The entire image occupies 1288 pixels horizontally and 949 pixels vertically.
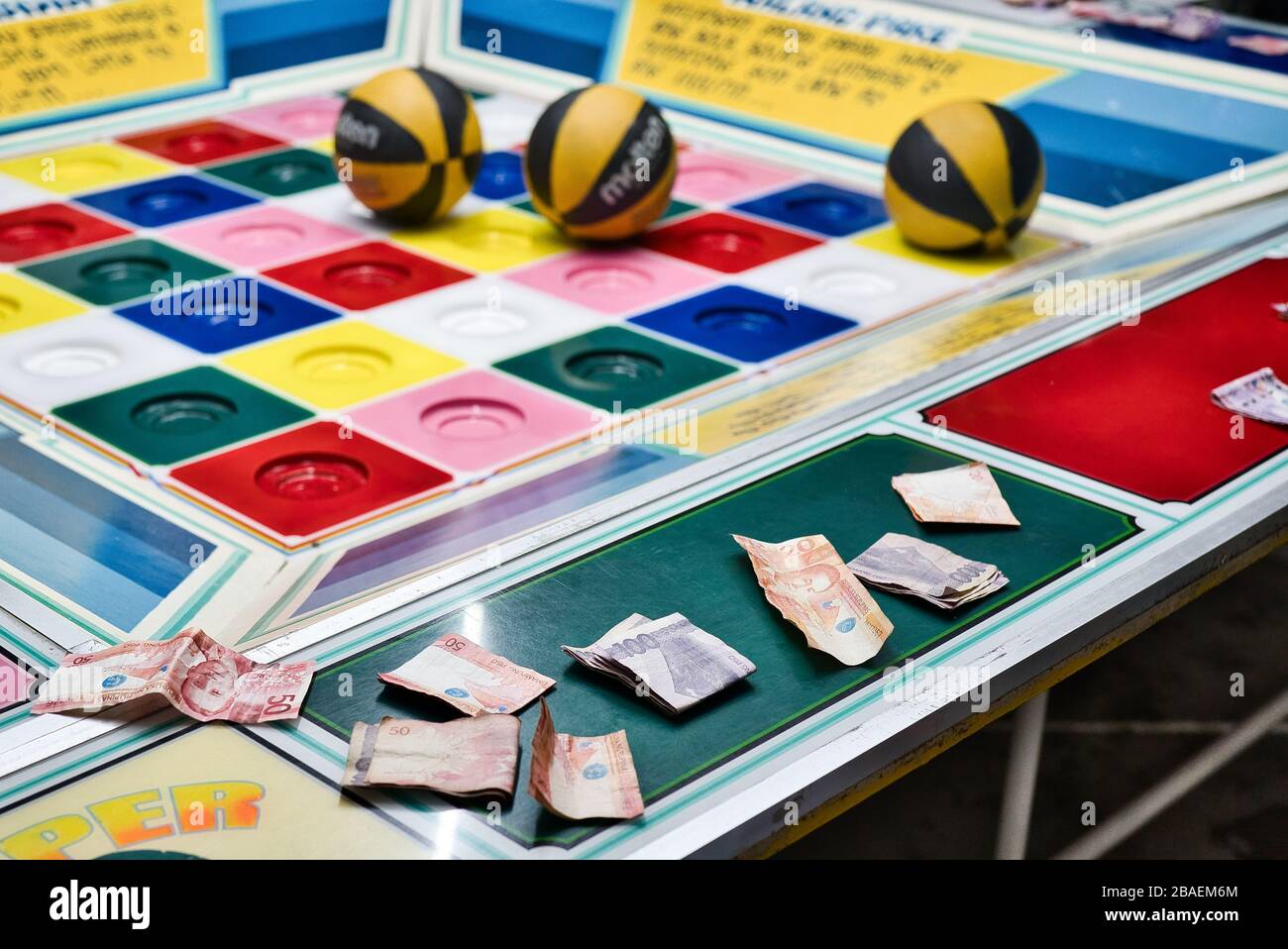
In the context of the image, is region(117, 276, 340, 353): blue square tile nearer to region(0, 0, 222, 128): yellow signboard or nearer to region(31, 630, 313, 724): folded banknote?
region(0, 0, 222, 128): yellow signboard

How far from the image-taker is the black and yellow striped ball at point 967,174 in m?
4.38

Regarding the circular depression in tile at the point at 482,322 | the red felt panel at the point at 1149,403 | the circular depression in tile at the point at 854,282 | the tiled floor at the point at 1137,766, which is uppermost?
the red felt panel at the point at 1149,403

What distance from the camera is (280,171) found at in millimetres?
5277

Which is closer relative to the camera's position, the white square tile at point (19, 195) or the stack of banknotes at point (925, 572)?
the stack of banknotes at point (925, 572)

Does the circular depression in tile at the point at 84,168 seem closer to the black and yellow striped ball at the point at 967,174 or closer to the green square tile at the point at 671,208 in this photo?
the green square tile at the point at 671,208

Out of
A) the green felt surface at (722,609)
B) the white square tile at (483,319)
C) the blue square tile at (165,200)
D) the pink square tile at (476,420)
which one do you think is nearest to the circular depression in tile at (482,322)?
the white square tile at (483,319)

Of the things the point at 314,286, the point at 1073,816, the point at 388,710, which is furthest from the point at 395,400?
the point at 1073,816

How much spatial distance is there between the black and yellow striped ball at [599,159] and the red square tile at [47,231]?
135 cm

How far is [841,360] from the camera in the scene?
12.9 ft

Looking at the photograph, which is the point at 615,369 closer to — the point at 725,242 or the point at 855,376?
the point at 855,376

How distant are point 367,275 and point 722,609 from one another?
Answer: 235cm

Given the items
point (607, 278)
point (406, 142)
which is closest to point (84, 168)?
point (406, 142)

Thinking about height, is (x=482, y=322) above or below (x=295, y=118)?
below
